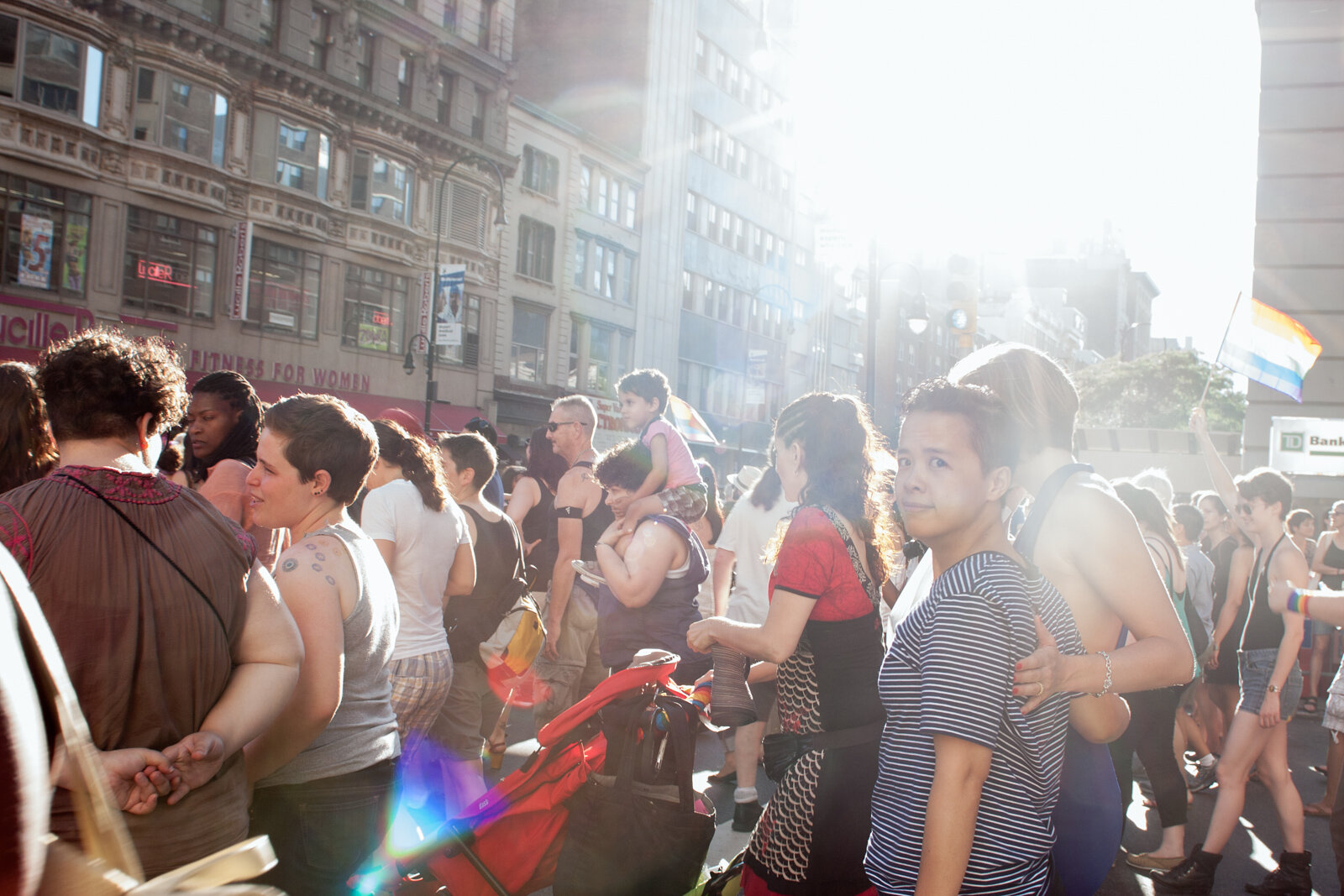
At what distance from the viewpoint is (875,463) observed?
12.8 ft

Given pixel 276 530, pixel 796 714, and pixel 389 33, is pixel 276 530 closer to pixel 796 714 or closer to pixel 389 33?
pixel 796 714

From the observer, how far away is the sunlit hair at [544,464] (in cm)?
764

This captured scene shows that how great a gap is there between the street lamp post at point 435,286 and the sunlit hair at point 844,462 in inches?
968

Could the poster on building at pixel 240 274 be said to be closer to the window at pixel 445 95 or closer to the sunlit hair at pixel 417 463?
the window at pixel 445 95

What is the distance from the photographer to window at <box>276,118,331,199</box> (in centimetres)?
2728

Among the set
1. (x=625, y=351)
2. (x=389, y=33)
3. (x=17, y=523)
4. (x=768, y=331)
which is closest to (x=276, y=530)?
(x=17, y=523)

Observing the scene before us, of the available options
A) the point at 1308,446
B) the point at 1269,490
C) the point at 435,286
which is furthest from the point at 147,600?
the point at 435,286

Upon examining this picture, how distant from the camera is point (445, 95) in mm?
32906

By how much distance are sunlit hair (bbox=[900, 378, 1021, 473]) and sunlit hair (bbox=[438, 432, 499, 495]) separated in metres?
3.43

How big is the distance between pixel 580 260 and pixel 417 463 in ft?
113

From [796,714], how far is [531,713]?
18.2ft

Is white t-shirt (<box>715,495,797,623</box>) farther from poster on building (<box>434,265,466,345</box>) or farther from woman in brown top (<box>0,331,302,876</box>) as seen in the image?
poster on building (<box>434,265,466,345</box>)

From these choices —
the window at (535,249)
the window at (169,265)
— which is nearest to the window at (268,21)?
the window at (169,265)

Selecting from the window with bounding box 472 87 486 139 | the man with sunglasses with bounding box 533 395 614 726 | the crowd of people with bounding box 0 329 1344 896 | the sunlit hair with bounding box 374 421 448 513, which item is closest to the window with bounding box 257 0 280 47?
the window with bounding box 472 87 486 139
